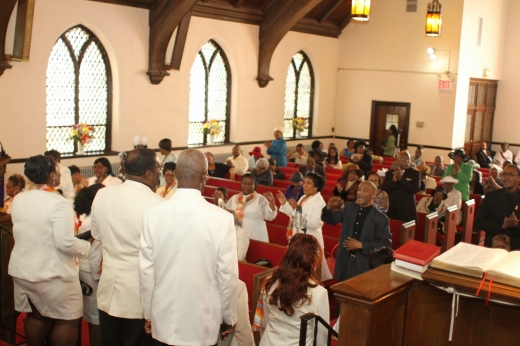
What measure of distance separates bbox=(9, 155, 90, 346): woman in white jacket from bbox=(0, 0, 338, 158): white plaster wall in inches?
282

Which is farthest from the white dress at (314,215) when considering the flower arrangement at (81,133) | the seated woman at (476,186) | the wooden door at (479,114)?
the wooden door at (479,114)

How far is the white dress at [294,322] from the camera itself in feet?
11.2

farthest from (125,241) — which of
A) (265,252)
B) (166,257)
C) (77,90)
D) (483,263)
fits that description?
(77,90)

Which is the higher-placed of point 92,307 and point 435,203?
point 435,203

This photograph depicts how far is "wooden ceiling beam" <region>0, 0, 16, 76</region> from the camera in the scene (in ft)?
32.0

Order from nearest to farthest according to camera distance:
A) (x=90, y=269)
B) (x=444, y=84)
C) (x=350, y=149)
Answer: (x=90, y=269) → (x=350, y=149) → (x=444, y=84)

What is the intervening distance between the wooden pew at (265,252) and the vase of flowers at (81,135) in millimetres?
6535

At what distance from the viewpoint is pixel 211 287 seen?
3.12 metres

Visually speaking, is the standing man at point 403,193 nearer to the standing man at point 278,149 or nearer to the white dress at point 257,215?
the white dress at point 257,215

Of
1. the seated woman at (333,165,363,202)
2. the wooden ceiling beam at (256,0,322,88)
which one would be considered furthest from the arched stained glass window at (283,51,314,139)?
the seated woman at (333,165,363,202)

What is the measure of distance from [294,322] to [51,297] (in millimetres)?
1682

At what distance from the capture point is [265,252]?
639 centimetres

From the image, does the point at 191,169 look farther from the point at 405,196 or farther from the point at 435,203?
the point at 435,203

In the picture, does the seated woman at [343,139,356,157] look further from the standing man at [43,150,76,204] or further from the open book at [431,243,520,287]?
the open book at [431,243,520,287]
